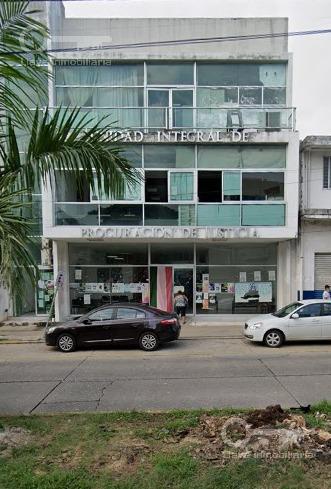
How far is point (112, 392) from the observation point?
8.26 m

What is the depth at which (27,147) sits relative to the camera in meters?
5.20

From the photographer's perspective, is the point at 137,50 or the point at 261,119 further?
the point at 137,50

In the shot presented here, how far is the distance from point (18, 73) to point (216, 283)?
15.0 m

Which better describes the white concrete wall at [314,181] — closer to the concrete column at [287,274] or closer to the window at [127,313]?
the concrete column at [287,274]

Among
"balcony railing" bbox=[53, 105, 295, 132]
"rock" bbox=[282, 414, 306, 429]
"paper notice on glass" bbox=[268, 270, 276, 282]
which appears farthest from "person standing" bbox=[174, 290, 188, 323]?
"rock" bbox=[282, 414, 306, 429]

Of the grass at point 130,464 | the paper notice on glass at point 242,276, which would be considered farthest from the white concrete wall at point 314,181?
the grass at point 130,464

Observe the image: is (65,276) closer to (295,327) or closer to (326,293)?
(295,327)

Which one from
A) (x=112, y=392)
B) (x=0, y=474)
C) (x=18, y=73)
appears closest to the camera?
(x=0, y=474)

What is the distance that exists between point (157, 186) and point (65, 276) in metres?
5.24

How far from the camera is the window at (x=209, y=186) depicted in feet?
58.1

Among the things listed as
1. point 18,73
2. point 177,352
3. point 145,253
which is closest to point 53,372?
point 177,352

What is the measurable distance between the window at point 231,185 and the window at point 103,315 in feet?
22.5

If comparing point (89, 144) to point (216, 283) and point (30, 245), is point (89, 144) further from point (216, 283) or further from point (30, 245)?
point (216, 283)

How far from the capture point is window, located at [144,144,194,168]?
17594 mm
